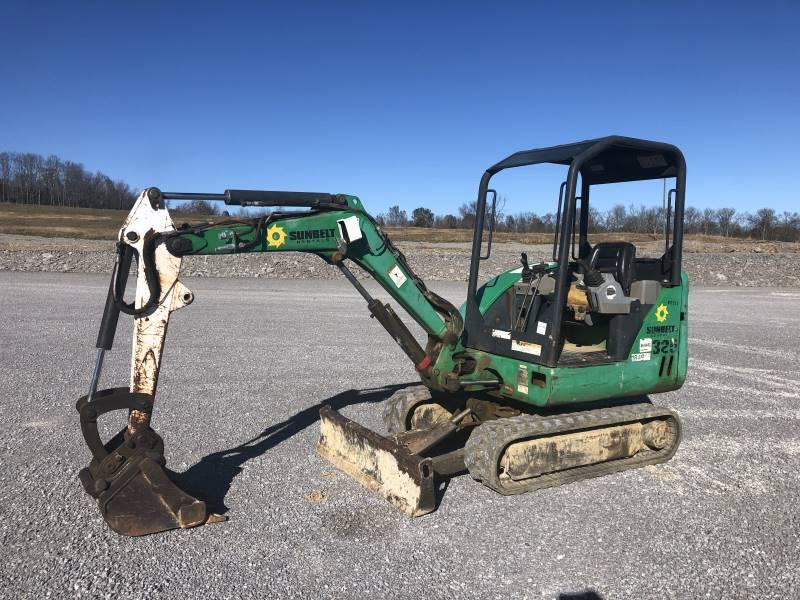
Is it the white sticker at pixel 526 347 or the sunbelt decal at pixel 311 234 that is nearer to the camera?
the sunbelt decal at pixel 311 234

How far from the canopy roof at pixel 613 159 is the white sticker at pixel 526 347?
1480 mm

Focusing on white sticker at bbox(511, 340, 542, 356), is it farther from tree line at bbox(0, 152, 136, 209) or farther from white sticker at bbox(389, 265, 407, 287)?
tree line at bbox(0, 152, 136, 209)

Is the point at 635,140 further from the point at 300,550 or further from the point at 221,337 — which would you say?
the point at 221,337

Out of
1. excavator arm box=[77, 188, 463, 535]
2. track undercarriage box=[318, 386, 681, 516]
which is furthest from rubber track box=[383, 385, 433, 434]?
excavator arm box=[77, 188, 463, 535]

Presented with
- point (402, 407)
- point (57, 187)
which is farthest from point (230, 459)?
point (57, 187)

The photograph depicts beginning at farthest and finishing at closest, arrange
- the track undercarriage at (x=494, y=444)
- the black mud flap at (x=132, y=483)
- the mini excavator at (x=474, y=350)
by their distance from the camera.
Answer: the track undercarriage at (x=494, y=444), the mini excavator at (x=474, y=350), the black mud flap at (x=132, y=483)

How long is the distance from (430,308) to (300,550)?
7.34ft

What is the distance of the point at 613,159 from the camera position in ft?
21.5

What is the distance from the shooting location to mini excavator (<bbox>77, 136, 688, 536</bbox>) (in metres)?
4.39

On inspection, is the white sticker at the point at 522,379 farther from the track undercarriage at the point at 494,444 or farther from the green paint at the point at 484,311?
the track undercarriage at the point at 494,444

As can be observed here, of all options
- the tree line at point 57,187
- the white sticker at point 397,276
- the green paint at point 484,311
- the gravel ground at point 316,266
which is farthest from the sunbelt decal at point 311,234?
the tree line at point 57,187

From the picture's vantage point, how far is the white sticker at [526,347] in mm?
5383

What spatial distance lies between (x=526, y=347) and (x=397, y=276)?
1.23 m

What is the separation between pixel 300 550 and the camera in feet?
13.8
